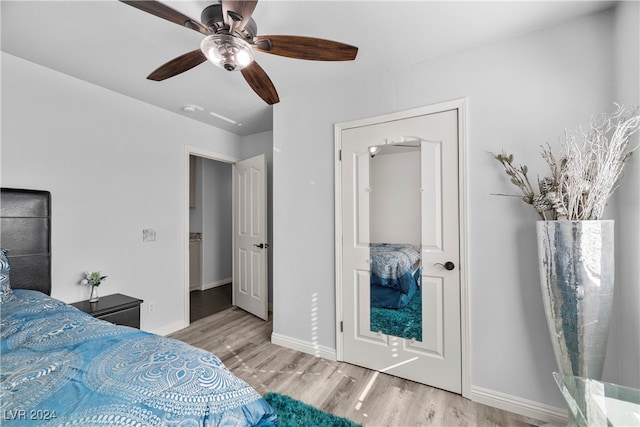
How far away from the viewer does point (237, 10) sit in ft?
3.88

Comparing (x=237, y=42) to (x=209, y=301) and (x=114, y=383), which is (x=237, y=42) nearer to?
(x=114, y=383)

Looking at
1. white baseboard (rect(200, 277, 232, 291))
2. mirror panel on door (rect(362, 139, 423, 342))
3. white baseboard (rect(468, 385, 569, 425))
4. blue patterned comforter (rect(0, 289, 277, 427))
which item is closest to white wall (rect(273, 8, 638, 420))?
white baseboard (rect(468, 385, 569, 425))

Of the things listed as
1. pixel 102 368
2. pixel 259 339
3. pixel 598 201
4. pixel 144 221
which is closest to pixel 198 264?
pixel 144 221

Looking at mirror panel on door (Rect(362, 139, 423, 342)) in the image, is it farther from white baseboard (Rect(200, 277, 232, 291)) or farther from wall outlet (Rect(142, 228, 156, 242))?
white baseboard (Rect(200, 277, 232, 291))

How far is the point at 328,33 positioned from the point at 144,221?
2.56 m

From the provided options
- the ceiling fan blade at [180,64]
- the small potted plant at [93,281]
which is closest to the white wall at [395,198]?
the ceiling fan blade at [180,64]

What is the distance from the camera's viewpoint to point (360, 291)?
249 cm

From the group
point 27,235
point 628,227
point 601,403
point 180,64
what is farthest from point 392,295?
point 27,235

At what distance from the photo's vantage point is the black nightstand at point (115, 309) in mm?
2252

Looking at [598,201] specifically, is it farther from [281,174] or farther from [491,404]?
[281,174]

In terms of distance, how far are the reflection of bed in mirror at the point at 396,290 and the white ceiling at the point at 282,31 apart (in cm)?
150

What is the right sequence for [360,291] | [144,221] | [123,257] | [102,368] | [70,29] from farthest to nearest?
[144,221]
[123,257]
[360,291]
[70,29]
[102,368]

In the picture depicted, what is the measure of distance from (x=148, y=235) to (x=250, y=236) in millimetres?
1169

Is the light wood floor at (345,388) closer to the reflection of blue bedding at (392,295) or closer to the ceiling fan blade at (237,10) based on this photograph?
the reflection of blue bedding at (392,295)
